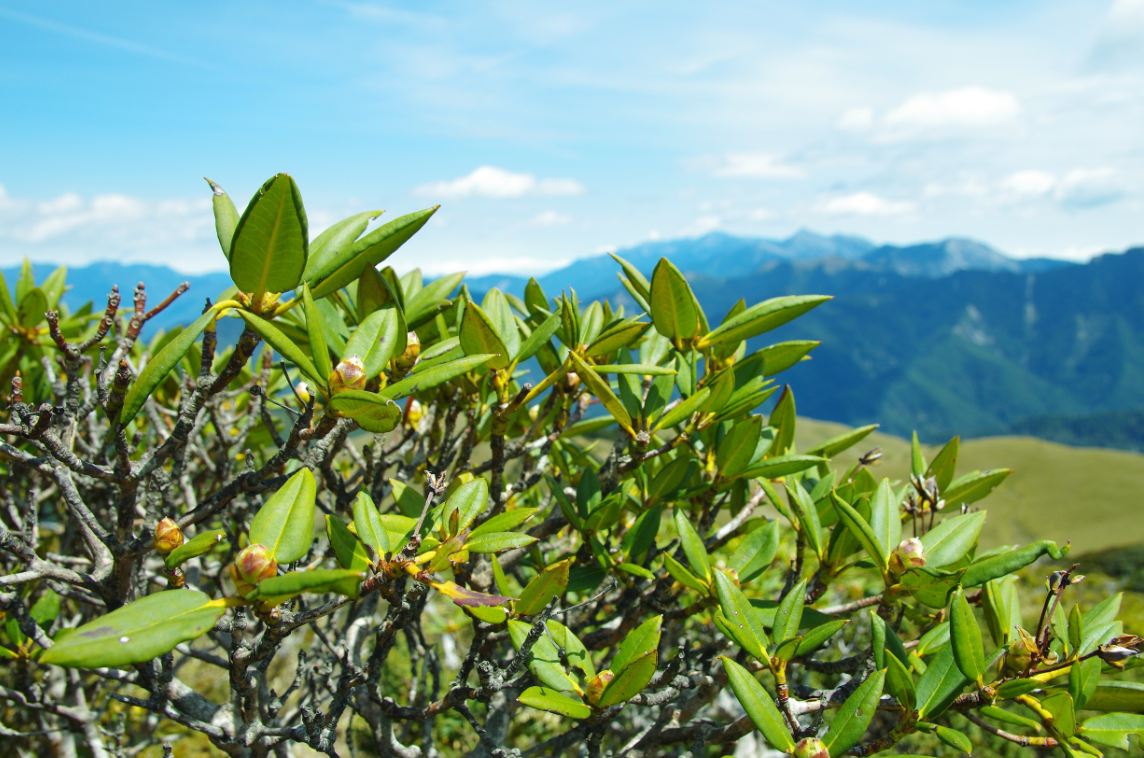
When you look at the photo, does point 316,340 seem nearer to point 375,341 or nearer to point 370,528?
point 375,341

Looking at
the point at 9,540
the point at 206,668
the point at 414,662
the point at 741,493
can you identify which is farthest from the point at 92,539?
the point at 206,668

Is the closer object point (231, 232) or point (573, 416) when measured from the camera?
point (231, 232)

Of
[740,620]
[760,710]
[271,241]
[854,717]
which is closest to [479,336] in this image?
[271,241]

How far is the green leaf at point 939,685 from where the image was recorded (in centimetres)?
134

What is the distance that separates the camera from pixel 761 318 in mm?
1747

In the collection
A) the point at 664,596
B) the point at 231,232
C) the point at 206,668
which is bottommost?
the point at 206,668

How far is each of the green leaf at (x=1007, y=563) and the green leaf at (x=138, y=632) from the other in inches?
52.3

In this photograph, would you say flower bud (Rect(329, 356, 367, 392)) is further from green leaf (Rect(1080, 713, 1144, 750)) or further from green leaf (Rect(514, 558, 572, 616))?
green leaf (Rect(1080, 713, 1144, 750))

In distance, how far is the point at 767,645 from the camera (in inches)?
56.9

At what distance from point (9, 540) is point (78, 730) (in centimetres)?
174

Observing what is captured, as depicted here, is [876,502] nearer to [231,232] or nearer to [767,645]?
[767,645]

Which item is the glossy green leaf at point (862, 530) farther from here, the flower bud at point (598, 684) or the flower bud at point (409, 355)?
the flower bud at point (409, 355)

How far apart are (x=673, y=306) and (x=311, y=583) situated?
3.66 ft

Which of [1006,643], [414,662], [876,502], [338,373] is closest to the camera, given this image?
[338,373]
